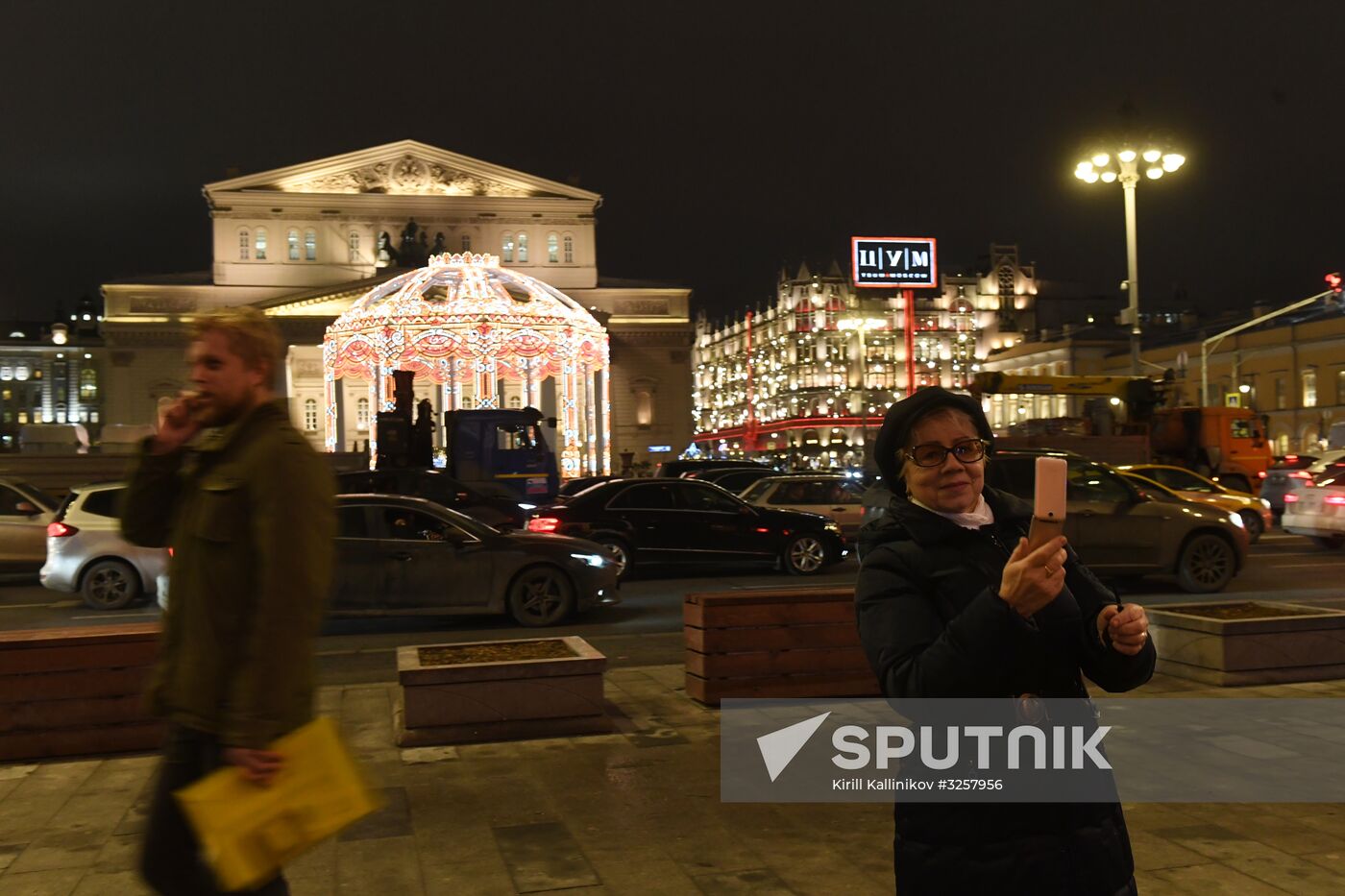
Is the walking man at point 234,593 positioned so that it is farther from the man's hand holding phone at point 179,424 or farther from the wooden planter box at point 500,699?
the wooden planter box at point 500,699

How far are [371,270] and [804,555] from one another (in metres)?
64.8

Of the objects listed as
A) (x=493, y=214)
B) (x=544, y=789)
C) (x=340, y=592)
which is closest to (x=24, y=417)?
(x=493, y=214)

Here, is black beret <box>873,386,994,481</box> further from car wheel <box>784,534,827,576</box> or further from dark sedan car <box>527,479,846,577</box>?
car wheel <box>784,534,827,576</box>

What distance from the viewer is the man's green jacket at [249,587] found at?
3.13 metres

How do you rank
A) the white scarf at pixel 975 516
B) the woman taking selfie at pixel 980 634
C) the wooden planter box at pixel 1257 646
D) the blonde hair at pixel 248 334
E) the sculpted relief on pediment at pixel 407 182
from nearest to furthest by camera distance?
the woman taking selfie at pixel 980 634
the white scarf at pixel 975 516
the blonde hair at pixel 248 334
the wooden planter box at pixel 1257 646
the sculpted relief on pediment at pixel 407 182

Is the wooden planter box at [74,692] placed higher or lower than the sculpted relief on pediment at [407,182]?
lower

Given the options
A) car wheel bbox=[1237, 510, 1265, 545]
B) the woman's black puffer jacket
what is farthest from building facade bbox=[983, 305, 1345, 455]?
the woman's black puffer jacket

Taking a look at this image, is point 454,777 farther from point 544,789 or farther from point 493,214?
point 493,214

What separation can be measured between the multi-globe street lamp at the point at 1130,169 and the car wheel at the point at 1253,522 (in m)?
6.37

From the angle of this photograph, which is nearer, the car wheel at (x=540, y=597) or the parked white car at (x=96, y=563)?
the car wheel at (x=540, y=597)

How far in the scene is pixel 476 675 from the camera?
7.74 metres

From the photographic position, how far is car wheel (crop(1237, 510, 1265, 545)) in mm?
22039

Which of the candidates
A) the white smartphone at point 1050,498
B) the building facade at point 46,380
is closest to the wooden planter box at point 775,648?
the white smartphone at point 1050,498

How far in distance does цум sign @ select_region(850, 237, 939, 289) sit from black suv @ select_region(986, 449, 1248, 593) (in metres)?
42.2
